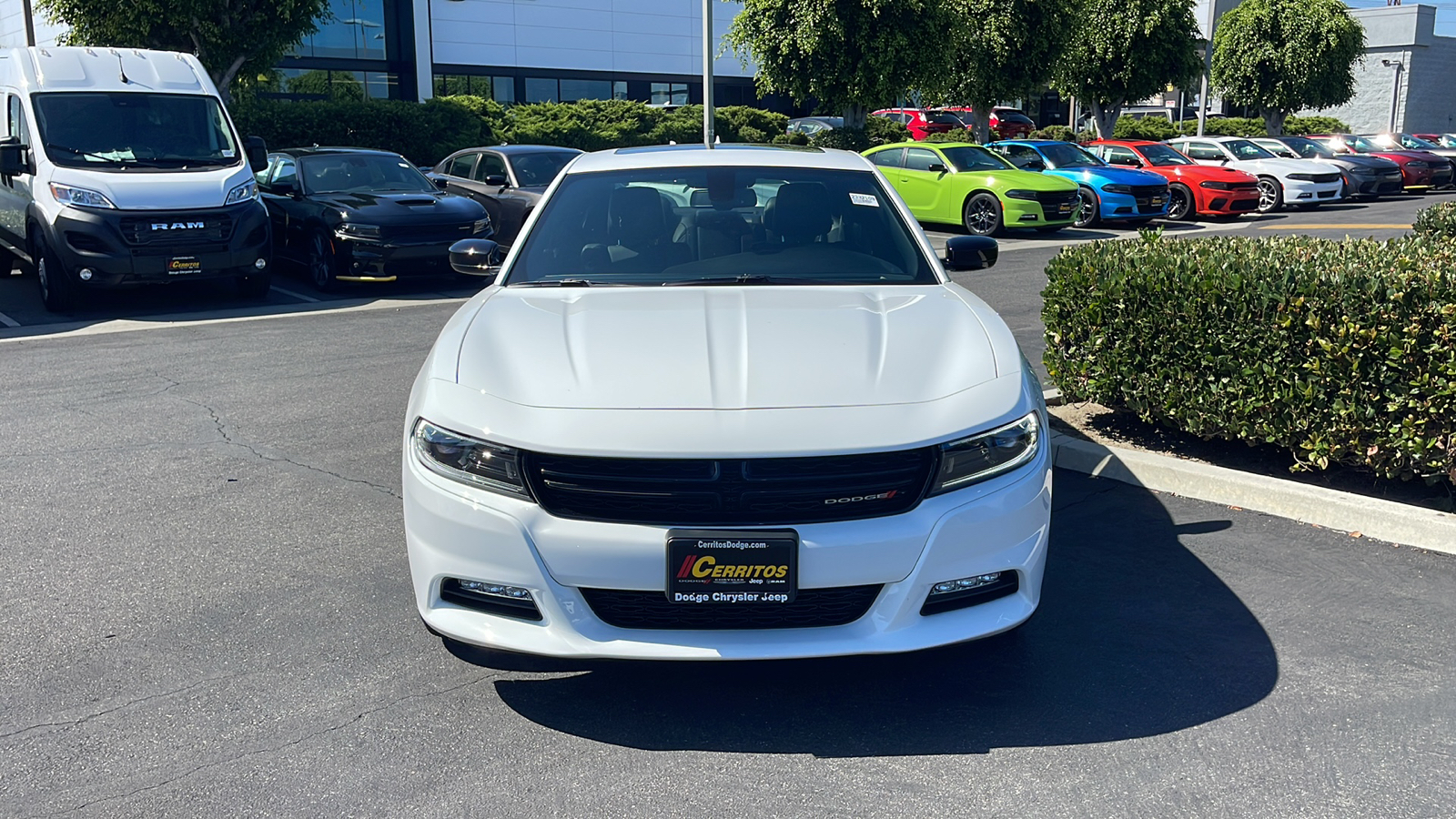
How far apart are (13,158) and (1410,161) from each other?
30.0 metres

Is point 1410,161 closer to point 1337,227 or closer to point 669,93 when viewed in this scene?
point 1337,227

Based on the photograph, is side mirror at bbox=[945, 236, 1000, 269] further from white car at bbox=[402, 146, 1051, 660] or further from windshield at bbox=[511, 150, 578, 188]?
windshield at bbox=[511, 150, 578, 188]

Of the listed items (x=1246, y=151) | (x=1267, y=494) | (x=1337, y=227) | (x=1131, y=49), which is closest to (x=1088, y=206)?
(x=1337, y=227)

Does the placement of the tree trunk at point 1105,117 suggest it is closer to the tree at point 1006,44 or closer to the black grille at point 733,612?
the tree at point 1006,44

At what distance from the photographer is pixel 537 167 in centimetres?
1521

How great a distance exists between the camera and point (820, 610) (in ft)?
10.8

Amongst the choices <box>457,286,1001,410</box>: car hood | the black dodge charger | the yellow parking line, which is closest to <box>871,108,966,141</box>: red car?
the yellow parking line

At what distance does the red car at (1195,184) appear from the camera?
22.1 m

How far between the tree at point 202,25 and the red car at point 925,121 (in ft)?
67.8

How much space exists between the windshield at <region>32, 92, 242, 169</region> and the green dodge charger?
973 centimetres

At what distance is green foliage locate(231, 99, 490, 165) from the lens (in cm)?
2269

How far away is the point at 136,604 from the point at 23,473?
2227 millimetres

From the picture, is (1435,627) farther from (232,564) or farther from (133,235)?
(133,235)

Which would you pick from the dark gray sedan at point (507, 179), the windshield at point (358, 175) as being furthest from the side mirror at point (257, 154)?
the dark gray sedan at point (507, 179)
